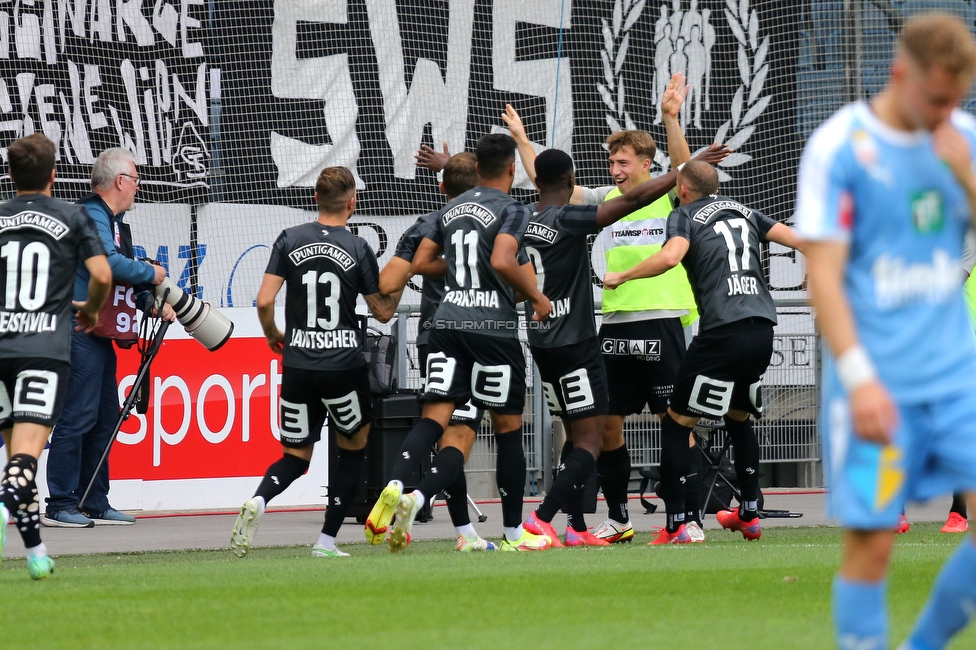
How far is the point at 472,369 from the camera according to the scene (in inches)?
297

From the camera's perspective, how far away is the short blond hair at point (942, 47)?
309 cm

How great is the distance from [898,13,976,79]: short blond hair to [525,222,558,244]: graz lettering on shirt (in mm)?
4671

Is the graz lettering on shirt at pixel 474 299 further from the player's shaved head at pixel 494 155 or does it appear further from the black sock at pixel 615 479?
the black sock at pixel 615 479

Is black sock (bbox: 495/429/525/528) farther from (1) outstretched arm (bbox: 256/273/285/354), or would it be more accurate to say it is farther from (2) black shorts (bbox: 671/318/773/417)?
(1) outstretched arm (bbox: 256/273/285/354)

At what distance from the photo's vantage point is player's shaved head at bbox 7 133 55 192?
6.45m

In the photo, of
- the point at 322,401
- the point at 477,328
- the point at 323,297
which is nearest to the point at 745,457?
the point at 477,328

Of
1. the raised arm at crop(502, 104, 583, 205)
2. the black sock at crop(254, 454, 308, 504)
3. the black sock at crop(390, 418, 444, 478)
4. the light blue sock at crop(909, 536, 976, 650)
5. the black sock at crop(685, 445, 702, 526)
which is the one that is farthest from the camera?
the raised arm at crop(502, 104, 583, 205)

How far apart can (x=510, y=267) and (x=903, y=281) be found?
401 cm

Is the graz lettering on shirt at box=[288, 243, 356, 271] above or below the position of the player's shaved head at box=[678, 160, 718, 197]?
below

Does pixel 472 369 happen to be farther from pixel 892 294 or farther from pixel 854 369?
pixel 854 369

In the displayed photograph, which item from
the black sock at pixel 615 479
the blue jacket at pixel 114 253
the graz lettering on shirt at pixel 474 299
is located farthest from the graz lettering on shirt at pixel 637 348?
the blue jacket at pixel 114 253

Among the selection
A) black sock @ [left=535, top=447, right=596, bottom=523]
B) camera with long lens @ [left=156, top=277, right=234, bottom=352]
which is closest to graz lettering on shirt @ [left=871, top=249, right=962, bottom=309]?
black sock @ [left=535, top=447, right=596, bottom=523]

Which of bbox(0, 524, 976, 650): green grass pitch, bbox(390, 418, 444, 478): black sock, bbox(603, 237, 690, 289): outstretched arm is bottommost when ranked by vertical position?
bbox(0, 524, 976, 650): green grass pitch

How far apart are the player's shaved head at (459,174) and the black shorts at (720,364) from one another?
5.59 feet
